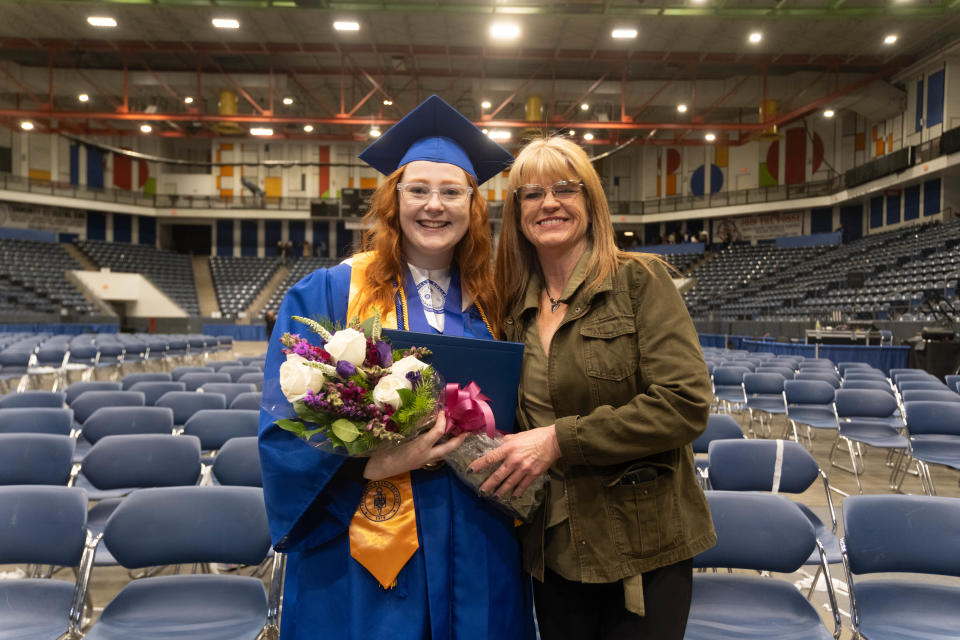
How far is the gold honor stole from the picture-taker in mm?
1322

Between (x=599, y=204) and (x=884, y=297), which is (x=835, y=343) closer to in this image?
(x=884, y=297)

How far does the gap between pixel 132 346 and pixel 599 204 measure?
12101mm

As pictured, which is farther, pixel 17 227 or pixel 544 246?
pixel 17 227

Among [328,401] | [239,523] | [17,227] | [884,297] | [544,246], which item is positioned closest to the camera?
[328,401]

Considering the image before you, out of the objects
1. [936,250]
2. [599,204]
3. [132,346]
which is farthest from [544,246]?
[936,250]

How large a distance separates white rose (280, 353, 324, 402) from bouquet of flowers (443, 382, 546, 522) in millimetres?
253

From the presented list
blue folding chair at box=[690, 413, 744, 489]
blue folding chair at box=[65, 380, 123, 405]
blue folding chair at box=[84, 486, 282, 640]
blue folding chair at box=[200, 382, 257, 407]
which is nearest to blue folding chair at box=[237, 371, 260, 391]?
blue folding chair at box=[200, 382, 257, 407]

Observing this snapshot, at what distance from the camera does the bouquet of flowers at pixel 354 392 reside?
113cm

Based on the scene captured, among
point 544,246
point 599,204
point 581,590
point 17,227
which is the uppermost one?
point 17,227

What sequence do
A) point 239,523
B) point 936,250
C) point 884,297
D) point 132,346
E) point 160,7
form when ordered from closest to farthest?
point 239,523 < point 132,346 < point 160,7 < point 884,297 < point 936,250

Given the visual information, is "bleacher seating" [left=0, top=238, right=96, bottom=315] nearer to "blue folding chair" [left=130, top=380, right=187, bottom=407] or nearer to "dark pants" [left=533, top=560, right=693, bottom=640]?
"blue folding chair" [left=130, top=380, right=187, bottom=407]

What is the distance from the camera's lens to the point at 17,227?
25859 millimetres

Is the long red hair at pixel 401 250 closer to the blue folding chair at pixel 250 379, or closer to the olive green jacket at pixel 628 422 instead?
the olive green jacket at pixel 628 422

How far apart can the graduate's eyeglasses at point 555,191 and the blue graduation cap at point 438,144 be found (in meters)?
0.18
